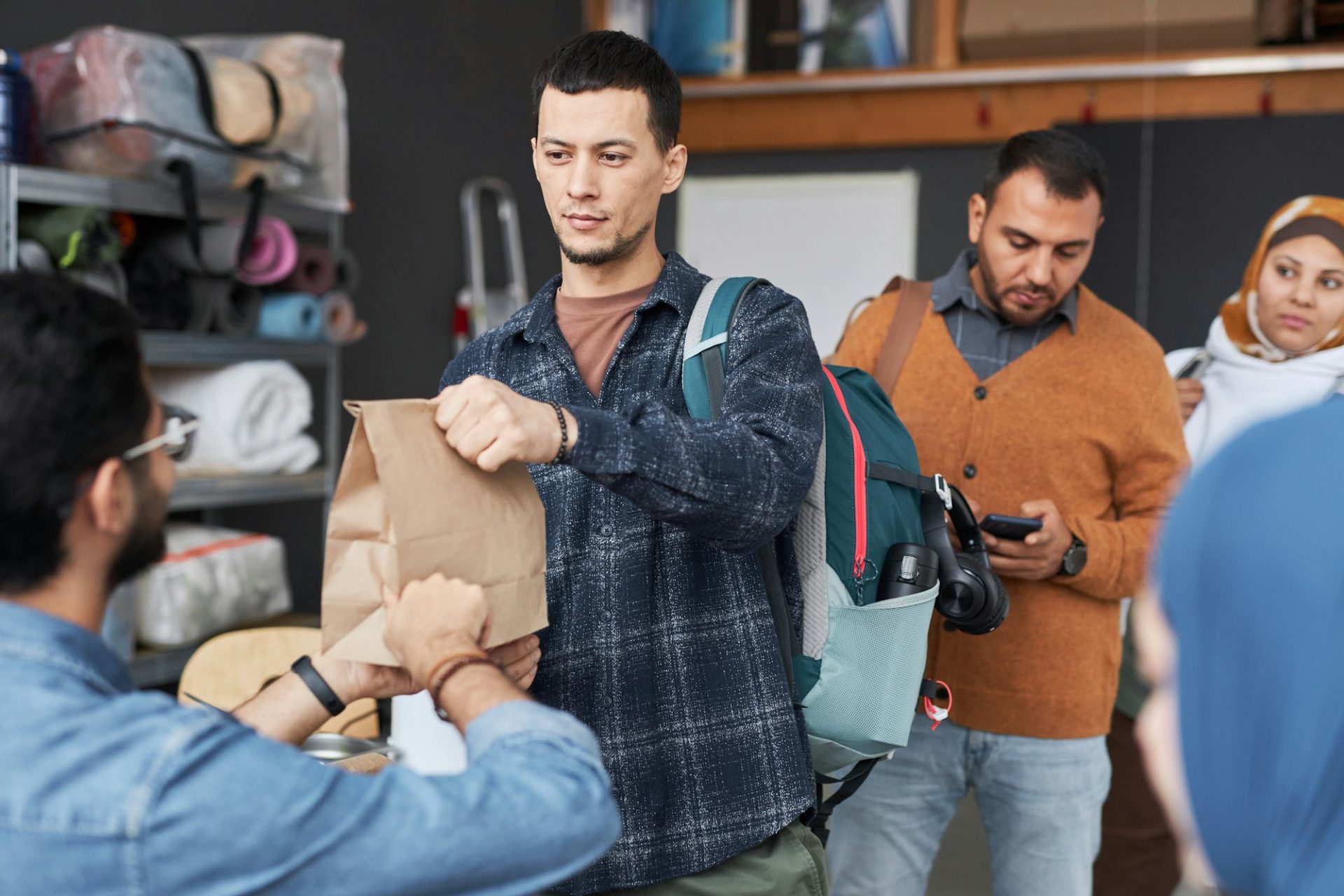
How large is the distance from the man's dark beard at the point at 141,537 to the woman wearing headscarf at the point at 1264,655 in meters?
0.70

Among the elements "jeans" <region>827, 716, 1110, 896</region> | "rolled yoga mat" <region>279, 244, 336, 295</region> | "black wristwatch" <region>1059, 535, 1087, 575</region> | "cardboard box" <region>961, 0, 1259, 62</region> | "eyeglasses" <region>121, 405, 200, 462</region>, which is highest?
"cardboard box" <region>961, 0, 1259, 62</region>

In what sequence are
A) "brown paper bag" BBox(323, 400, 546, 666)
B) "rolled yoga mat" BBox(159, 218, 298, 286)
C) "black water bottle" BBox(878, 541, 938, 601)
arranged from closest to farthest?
"brown paper bag" BBox(323, 400, 546, 666) → "black water bottle" BBox(878, 541, 938, 601) → "rolled yoga mat" BBox(159, 218, 298, 286)

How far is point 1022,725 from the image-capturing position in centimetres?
201

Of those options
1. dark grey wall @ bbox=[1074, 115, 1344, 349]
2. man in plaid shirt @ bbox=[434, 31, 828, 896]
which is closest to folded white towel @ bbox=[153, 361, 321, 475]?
man in plaid shirt @ bbox=[434, 31, 828, 896]

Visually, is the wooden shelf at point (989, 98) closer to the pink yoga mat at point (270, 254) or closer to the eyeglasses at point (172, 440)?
the pink yoga mat at point (270, 254)

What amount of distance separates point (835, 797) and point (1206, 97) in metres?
3.65

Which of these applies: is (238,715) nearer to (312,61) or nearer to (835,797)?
(835,797)

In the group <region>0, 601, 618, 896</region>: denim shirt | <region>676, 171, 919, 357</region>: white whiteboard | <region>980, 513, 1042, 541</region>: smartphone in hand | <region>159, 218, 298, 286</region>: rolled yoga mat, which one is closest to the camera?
<region>0, 601, 618, 896</region>: denim shirt

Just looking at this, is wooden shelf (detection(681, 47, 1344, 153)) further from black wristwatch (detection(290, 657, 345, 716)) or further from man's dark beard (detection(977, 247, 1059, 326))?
black wristwatch (detection(290, 657, 345, 716))

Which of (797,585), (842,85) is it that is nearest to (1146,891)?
(797,585)

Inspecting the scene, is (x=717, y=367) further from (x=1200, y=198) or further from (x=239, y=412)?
(x=1200, y=198)

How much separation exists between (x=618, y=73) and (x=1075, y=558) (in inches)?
40.5

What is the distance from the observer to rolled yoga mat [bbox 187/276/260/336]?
3080mm

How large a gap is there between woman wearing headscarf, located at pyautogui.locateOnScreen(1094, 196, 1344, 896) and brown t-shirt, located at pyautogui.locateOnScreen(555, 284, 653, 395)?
1384 mm
